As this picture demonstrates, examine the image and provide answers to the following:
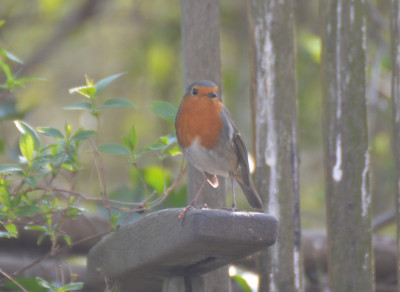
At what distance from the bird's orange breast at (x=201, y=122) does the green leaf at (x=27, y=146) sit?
580 millimetres

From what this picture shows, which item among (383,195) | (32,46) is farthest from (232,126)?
(32,46)

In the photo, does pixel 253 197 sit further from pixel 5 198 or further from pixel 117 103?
pixel 5 198

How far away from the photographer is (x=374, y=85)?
16.9 ft

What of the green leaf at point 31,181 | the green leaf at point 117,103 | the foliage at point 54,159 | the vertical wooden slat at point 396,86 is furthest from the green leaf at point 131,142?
the vertical wooden slat at point 396,86

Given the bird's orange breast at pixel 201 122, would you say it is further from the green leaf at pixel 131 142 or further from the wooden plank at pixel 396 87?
the wooden plank at pixel 396 87

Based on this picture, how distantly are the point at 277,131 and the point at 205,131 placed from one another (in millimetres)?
304

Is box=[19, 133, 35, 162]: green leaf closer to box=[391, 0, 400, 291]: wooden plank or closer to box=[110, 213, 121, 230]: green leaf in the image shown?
box=[110, 213, 121, 230]: green leaf

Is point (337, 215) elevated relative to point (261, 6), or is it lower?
lower

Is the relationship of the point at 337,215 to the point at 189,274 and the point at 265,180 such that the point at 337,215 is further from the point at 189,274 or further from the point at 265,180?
the point at 189,274

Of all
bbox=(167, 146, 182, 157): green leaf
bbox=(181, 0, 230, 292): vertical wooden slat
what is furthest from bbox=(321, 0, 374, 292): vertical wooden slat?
bbox=(167, 146, 182, 157): green leaf

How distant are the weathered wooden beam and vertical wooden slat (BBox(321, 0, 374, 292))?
2.07 feet

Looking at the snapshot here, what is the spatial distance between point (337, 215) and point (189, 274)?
69cm

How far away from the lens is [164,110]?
2.69 metres

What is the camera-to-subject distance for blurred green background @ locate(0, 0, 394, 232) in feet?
20.0
